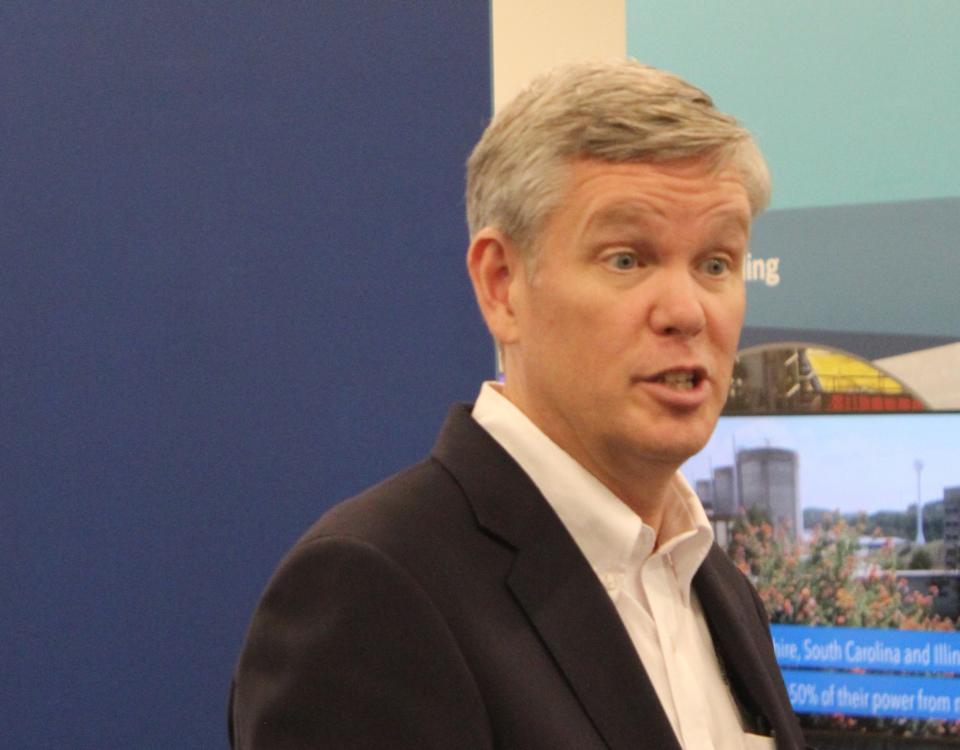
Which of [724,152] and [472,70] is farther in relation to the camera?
[472,70]

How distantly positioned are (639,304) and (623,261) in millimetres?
45

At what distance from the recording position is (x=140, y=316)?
2287mm

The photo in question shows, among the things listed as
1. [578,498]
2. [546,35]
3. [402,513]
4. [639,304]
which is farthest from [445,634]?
[546,35]

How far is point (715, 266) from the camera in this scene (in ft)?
4.18

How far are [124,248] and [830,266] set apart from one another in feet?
4.62

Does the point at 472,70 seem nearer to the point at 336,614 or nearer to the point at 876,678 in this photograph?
the point at 876,678

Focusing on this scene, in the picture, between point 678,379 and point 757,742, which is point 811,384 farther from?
point 678,379

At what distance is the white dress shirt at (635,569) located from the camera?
4.16 ft

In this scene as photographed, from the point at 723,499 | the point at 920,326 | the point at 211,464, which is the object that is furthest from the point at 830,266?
the point at 211,464

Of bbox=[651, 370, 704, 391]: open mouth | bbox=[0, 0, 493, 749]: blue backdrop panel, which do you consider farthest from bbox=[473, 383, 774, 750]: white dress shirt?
bbox=[0, 0, 493, 749]: blue backdrop panel

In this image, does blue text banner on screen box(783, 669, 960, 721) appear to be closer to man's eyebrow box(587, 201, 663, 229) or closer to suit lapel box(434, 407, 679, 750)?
suit lapel box(434, 407, 679, 750)

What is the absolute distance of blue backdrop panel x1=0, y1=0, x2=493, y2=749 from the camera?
225cm

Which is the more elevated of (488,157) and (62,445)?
(488,157)

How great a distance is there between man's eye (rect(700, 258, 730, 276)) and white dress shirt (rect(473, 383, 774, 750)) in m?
0.22
